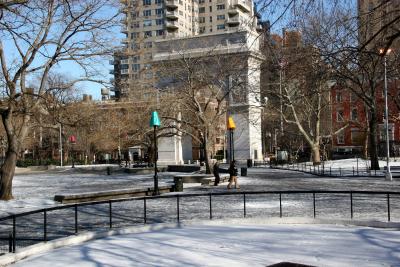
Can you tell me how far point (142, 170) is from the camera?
4612 centimetres

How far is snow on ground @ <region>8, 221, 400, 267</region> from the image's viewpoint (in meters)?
9.78

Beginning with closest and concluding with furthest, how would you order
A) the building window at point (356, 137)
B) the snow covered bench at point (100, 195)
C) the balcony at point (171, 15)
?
the snow covered bench at point (100, 195)
the building window at point (356, 137)
the balcony at point (171, 15)

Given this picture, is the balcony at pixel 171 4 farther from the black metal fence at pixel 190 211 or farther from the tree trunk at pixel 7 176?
the black metal fence at pixel 190 211

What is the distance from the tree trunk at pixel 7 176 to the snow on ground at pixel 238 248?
12044mm

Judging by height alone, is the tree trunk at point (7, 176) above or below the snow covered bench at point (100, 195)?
above


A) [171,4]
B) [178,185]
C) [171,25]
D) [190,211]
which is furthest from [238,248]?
[171,4]

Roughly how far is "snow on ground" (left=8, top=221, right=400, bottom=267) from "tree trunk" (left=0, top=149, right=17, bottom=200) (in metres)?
12.0

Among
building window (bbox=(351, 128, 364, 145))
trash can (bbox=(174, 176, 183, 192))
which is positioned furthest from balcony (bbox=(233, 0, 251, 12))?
trash can (bbox=(174, 176, 183, 192))

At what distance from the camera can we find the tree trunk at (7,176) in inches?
904

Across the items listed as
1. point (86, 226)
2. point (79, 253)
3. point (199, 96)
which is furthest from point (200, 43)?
point (79, 253)

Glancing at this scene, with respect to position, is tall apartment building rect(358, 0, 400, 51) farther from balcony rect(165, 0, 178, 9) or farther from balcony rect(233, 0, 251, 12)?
balcony rect(233, 0, 251, 12)

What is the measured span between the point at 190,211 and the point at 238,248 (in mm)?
6907

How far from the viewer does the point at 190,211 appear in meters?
17.8

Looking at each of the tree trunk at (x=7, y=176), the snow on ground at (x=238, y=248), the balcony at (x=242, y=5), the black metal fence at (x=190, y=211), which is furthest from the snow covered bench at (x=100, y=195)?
the balcony at (x=242, y=5)
